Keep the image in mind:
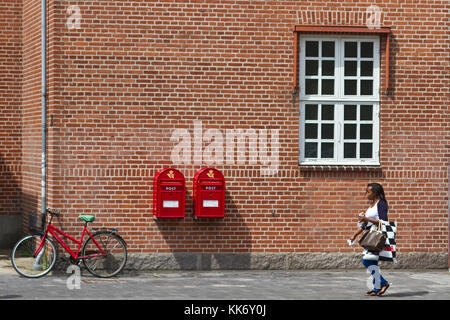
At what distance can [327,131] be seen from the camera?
47.5ft

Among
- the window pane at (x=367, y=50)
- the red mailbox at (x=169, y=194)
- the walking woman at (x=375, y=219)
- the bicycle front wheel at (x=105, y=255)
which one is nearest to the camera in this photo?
the walking woman at (x=375, y=219)

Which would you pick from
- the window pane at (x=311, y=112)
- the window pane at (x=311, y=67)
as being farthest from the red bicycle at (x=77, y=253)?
the window pane at (x=311, y=67)

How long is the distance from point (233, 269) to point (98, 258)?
2.24 meters

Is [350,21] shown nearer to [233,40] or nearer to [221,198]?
[233,40]

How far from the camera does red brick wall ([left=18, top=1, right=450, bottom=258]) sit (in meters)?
13.8

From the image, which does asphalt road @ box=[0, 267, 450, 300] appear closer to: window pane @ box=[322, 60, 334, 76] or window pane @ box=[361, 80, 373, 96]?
window pane @ box=[361, 80, 373, 96]

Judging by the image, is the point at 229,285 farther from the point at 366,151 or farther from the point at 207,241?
the point at 366,151

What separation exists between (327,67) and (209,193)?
292cm

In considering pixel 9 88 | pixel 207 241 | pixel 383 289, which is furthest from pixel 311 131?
pixel 9 88

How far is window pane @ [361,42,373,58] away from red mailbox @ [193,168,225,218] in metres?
3.19

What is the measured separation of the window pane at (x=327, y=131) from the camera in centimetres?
1448

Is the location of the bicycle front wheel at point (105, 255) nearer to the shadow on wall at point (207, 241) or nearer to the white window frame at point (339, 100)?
the shadow on wall at point (207, 241)

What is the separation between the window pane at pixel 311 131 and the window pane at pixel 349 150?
559mm

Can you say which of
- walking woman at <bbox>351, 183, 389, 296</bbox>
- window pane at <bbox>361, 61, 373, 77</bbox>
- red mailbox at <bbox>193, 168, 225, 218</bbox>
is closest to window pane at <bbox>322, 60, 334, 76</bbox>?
window pane at <bbox>361, 61, 373, 77</bbox>
